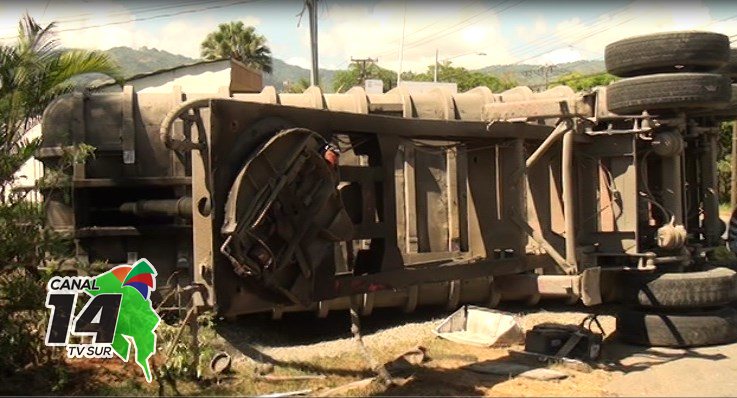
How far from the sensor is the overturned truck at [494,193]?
6.32 meters

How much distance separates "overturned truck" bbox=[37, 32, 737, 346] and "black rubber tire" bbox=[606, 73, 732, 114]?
0.02 meters

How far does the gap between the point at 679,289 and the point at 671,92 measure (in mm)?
1960

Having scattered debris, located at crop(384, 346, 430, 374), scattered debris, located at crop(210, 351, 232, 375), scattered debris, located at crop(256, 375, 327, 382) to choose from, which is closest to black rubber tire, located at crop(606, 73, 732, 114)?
scattered debris, located at crop(384, 346, 430, 374)

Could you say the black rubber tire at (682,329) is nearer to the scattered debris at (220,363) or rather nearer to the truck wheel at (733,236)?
the truck wheel at (733,236)

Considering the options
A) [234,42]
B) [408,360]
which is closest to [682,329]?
[408,360]

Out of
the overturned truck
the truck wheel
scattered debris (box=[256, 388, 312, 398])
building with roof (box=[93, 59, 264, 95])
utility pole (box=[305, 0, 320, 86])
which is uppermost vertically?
utility pole (box=[305, 0, 320, 86])

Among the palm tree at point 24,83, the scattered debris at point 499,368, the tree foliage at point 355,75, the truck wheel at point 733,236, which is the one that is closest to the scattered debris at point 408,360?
the scattered debris at point 499,368

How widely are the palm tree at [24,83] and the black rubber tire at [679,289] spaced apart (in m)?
6.15

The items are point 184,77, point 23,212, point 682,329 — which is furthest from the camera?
point 184,77

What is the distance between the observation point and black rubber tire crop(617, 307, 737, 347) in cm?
772

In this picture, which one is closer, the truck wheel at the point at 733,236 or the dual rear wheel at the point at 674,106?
the dual rear wheel at the point at 674,106

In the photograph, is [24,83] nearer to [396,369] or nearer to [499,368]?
[396,369]

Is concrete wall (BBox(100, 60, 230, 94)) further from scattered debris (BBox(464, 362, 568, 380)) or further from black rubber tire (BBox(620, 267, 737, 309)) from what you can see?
scattered debris (BBox(464, 362, 568, 380))

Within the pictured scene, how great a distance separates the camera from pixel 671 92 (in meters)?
7.52
